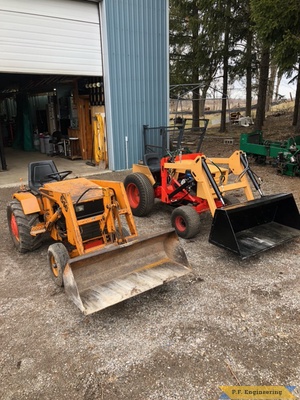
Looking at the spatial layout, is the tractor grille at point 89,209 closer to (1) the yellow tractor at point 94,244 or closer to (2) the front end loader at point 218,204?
(1) the yellow tractor at point 94,244

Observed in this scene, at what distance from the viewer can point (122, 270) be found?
3.42 m

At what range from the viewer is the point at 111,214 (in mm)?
3875

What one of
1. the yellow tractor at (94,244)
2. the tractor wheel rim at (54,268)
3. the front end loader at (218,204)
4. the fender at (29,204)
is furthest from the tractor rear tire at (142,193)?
the tractor wheel rim at (54,268)

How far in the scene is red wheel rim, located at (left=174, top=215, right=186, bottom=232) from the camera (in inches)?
197

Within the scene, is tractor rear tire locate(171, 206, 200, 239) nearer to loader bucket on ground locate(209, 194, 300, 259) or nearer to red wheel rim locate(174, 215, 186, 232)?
red wheel rim locate(174, 215, 186, 232)

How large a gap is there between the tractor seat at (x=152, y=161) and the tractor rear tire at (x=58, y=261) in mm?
2941

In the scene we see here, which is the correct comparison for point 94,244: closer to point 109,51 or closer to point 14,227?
point 14,227

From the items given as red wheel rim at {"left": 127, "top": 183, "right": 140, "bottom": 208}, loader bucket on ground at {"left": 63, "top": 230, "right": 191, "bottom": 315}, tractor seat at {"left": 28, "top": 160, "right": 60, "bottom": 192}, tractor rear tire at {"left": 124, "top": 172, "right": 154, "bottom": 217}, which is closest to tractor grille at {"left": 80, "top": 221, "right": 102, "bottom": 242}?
loader bucket on ground at {"left": 63, "top": 230, "right": 191, "bottom": 315}

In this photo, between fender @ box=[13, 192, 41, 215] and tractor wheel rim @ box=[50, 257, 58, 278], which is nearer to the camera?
tractor wheel rim @ box=[50, 257, 58, 278]

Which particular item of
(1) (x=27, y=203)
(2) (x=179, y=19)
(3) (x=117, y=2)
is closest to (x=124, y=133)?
(3) (x=117, y=2)

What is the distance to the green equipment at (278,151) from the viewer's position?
339 inches

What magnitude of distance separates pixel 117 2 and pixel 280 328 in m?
9.50

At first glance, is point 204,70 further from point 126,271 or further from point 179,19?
point 126,271

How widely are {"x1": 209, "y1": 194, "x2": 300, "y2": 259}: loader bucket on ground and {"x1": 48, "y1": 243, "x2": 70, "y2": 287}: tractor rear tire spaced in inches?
72.1
